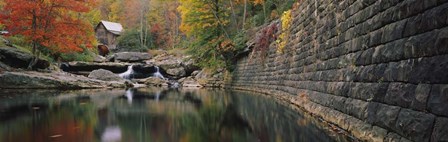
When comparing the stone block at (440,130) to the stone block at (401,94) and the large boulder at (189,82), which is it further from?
the large boulder at (189,82)

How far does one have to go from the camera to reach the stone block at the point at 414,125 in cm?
313

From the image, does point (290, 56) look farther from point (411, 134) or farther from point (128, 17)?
point (128, 17)

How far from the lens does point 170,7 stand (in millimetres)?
52781

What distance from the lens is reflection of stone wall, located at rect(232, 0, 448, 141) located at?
10.2 ft

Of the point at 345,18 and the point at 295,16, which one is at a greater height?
the point at 295,16

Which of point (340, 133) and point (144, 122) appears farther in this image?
point (144, 122)

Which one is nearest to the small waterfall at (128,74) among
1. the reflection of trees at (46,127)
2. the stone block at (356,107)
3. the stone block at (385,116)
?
the reflection of trees at (46,127)

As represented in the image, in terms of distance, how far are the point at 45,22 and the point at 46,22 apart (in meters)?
0.11

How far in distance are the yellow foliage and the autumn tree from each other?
11.1 metres

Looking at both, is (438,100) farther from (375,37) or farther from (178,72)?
(178,72)

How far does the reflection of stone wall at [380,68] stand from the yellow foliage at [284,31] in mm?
3290

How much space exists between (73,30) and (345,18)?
16613 mm

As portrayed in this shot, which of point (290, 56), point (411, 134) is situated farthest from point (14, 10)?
point (411, 134)

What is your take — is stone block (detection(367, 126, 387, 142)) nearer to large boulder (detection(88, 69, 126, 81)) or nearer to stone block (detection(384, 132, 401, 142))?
stone block (detection(384, 132, 401, 142))
